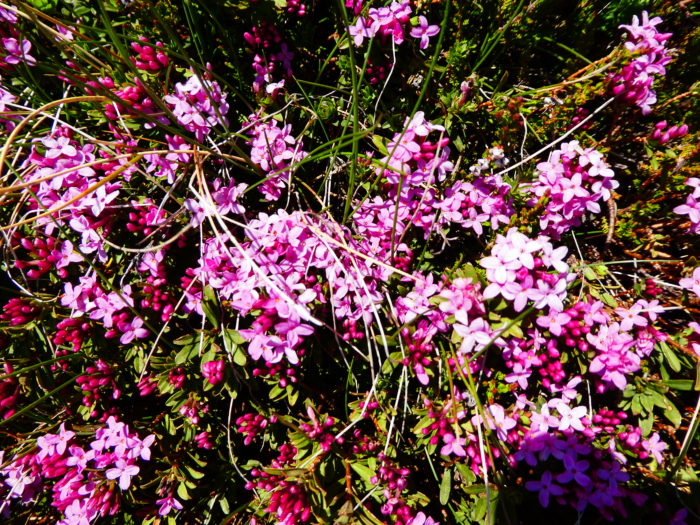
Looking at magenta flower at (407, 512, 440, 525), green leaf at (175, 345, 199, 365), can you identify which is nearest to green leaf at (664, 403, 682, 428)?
magenta flower at (407, 512, 440, 525)

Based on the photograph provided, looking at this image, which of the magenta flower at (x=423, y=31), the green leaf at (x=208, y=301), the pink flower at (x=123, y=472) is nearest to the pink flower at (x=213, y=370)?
the green leaf at (x=208, y=301)

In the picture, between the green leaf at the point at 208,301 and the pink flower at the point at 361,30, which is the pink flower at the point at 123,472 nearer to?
the green leaf at the point at 208,301

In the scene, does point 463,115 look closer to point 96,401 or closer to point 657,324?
point 657,324

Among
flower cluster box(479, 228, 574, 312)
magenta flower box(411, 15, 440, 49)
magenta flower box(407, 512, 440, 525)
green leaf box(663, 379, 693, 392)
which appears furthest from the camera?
magenta flower box(411, 15, 440, 49)

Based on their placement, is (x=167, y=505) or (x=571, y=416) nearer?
(x=571, y=416)

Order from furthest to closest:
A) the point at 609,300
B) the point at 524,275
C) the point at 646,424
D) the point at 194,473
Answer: the point at 194,473
the point at 609,300
the point at 646,424
the point at 524,275

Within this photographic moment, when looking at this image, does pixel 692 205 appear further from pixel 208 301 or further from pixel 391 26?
pixel 208 301

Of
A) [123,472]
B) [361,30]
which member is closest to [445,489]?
[123,472]

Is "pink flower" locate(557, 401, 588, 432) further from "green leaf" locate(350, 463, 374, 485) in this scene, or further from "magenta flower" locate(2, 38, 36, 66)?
"magenta flower" locate(2, 38, 36, 66)
